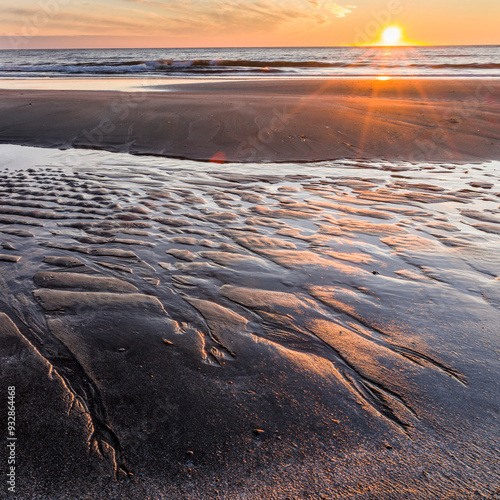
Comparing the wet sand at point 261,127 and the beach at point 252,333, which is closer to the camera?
the beach at point 252,333

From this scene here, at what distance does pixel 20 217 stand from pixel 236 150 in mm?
4439

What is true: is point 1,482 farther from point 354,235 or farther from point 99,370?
point 354,235

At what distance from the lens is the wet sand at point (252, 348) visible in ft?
5.53

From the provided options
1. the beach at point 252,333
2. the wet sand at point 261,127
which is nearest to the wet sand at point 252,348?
the beach at point 252,333

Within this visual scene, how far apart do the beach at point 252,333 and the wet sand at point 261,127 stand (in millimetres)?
1635

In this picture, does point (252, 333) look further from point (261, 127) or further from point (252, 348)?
point (261, 127)

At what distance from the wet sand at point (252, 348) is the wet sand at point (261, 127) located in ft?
10.7

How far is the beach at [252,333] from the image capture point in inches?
66.9

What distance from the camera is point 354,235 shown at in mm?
4117

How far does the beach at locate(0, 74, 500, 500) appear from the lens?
170cm

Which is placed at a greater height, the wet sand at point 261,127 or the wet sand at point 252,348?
the wet sand at point 261,127

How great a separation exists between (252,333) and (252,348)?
160 mm

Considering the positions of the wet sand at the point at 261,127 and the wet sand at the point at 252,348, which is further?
the wet sand at the point at 261,127

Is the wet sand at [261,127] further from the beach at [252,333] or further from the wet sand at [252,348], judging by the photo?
the wet sand at [252,348]
